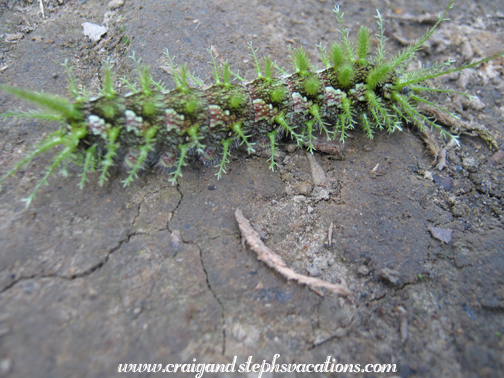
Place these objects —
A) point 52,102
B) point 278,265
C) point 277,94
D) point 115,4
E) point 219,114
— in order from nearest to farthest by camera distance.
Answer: point 52,102 < point 278,265 < point 219,114 < point 277,94 < point 115,4

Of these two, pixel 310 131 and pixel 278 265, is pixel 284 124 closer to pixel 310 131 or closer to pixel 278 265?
pixel 310 131

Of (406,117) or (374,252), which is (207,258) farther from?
(406,117)

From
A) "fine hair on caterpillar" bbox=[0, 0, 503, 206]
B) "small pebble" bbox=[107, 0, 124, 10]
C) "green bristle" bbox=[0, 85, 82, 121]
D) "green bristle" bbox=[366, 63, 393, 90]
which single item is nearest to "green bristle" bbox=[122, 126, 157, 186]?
"fine hair on caterpillar" bbox=[0, 0, 503, 206]

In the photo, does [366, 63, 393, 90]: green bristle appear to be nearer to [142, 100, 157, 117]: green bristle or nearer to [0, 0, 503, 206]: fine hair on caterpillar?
[0, 0, 503, 206]: fine hair on caterpillar

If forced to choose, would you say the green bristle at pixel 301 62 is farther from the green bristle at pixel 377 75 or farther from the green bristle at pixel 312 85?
the green bristle at pixel 377 75

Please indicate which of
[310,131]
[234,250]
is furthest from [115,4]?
[234,250]

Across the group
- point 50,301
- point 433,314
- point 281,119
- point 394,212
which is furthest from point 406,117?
point 50,301
